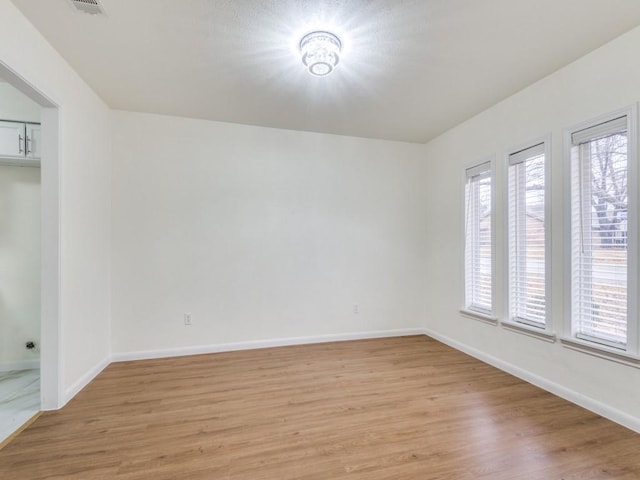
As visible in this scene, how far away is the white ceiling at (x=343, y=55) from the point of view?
1879 mm

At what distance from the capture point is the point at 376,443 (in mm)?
1916

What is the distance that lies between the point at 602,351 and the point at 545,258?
0.78 meters

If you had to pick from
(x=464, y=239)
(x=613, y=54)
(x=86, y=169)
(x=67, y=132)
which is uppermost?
(x=613, y=54)

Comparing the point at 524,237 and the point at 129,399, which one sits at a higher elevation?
the point at 524,237

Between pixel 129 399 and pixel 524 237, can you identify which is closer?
pixel 129 399

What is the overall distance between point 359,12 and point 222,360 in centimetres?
331

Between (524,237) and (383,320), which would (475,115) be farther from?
(383,320)

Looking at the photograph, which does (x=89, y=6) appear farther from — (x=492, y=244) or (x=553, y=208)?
(x=492, y=244)

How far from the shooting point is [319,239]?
3918 millimetres

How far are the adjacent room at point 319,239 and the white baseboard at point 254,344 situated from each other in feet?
0.09

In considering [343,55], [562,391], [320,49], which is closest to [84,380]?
[320,49]

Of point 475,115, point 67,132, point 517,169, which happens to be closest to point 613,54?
point 517,169

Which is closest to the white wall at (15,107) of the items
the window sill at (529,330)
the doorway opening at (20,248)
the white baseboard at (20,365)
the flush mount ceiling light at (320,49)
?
the doorway opening at (20,248)

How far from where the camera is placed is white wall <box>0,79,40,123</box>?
2926mm
